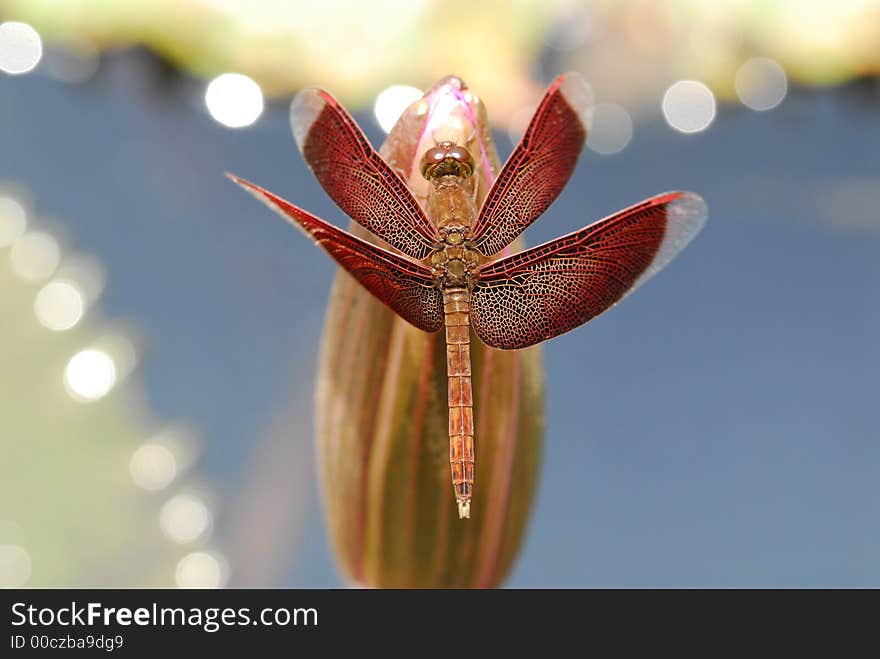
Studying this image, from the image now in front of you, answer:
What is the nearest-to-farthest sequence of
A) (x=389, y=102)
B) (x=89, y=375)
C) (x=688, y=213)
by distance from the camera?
1. (x=688, y=213)
2. (x=89, y=375)
3. (x=389, y=102)

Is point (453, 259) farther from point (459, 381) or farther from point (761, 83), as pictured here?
point (761, 83)

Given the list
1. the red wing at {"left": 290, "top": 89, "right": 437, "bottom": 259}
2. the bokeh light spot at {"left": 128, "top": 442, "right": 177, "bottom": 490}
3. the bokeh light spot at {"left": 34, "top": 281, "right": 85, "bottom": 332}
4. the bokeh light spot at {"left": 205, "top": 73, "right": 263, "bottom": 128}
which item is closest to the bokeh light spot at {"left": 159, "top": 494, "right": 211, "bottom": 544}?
the bokeh light spot at {"left": 128, "top": 442, "right": 177, "bottom": 490}

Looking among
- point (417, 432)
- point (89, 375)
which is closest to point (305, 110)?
point (417, 432)

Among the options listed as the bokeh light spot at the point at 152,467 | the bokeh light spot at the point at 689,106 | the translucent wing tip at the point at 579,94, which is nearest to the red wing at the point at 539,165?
the translucent wing tip at the point at 579,94

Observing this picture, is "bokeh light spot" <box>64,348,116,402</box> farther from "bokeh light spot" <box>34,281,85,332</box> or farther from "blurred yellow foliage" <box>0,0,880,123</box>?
"blurred yellow foliage" <box>0,0,880,123</box>

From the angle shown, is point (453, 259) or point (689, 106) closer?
point (453, 259)

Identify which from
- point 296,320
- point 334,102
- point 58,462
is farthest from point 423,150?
point 296,320

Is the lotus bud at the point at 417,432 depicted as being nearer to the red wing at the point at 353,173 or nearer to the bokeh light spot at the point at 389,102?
the red wing at the point at 353,173
